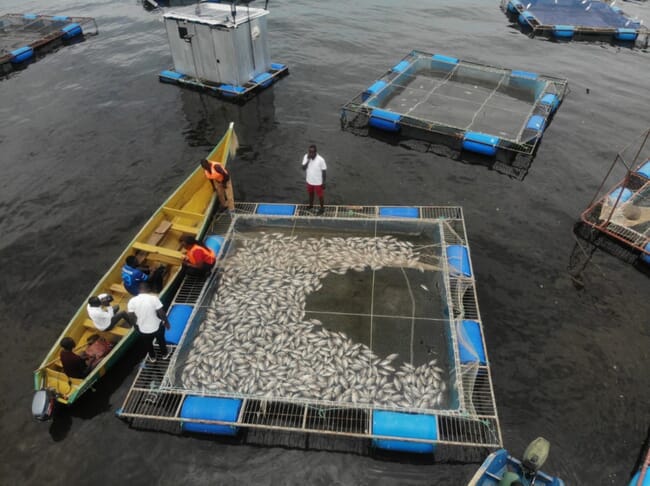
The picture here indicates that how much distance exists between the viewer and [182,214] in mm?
16453

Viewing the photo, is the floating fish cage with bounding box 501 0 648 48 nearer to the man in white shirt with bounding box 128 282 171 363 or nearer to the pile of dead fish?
the pile of dead fish

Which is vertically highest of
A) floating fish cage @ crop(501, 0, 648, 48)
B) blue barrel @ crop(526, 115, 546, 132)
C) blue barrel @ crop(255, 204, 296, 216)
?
floating fish cage @ crop(501, 0, 648, 48)

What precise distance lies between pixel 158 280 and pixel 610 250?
17958mm

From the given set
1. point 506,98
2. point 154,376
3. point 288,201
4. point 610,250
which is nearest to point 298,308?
point 154,376

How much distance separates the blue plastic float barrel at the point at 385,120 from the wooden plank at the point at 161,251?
47.7 feet

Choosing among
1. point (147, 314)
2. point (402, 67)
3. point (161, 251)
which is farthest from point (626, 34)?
point (147, 314)

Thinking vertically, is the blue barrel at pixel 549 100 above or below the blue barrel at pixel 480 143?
above

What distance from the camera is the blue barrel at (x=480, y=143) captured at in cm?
2133

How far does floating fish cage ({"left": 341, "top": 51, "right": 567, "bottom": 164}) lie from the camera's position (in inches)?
875

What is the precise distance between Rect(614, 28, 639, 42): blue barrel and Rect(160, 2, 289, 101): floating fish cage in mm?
31813

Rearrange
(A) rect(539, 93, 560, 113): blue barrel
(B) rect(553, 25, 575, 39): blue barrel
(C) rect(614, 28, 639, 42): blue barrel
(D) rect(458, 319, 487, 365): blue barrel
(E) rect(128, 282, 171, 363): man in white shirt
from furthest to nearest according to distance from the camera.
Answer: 1. (B) rect(553, 25, 575, 39): blue barrel
2. (C) rect(614, 28, 639, 42): blue barrel
3. (A) rect(539, 93, 560, 113): blue barrel
4. (D) rect(458, 319, 487, 365): blue barrel
5. (E) rect(128, 282, 171, 363): man in white shirt

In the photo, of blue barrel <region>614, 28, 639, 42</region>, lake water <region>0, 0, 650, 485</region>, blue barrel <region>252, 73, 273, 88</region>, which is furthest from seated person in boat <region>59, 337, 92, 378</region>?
blue barrel <region>614, 28, 639, 42</region>

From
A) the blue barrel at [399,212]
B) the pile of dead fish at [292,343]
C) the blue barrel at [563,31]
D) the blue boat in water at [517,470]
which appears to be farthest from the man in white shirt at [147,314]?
the blue barrel at [563,31]

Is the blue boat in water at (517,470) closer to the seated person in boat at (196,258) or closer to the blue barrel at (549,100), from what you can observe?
the seated person in boat at (196,258)
